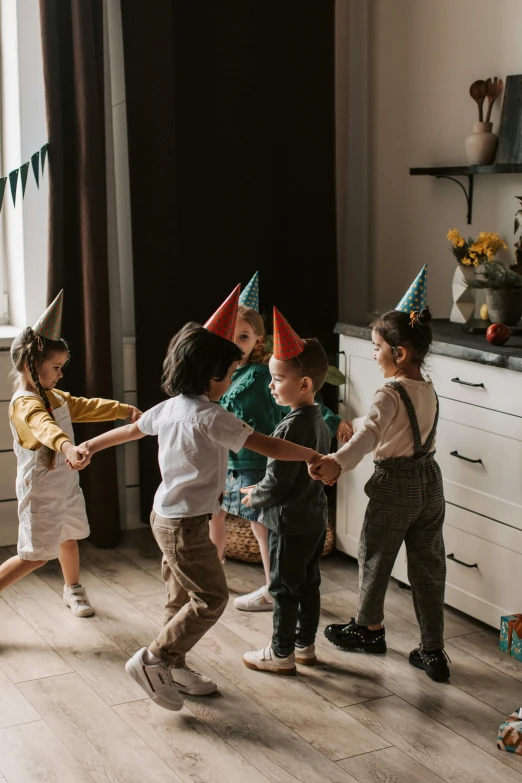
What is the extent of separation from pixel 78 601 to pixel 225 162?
1.72 meters

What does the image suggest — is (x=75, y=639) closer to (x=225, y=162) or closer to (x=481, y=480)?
(x=481, y=480)

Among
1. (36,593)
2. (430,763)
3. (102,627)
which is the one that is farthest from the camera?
(36,593)

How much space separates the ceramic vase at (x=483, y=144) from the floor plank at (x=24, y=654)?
83.9 inches

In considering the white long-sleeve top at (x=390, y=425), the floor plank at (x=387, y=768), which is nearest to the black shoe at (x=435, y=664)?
the floor plank at (x=387, y=768)

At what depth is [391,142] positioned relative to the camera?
151 inches

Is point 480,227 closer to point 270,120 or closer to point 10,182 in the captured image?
point 270,120

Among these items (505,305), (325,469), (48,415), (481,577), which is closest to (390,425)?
(325,469)

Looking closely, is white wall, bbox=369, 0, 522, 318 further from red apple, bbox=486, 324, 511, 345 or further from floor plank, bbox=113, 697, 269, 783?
floor plank, bbox=113, 697, 269, 783

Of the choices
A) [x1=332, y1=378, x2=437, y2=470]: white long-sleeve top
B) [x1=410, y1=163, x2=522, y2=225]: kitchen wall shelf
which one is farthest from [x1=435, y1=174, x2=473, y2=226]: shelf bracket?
[x1=332, y1=378, x2=437, y2=470]: white long-sleeve top

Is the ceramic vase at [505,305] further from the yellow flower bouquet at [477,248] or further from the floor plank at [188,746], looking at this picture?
the floor plank at [188,746]

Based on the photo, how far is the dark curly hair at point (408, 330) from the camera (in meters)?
2.50

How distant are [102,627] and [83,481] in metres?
0.87

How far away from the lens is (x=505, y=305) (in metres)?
3.07

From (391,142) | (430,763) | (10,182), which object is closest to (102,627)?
(430,763)
